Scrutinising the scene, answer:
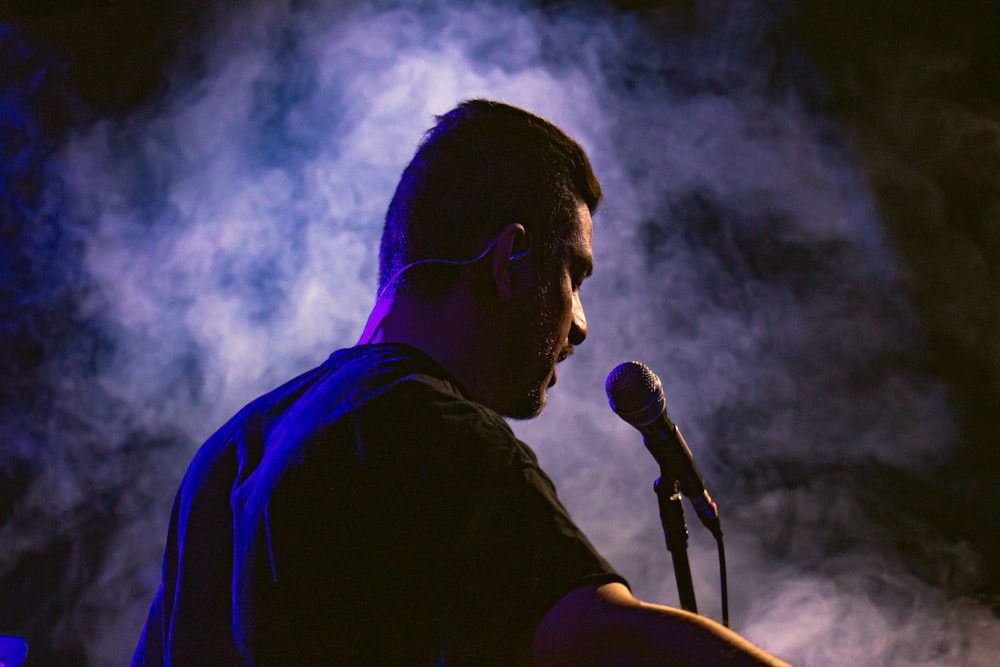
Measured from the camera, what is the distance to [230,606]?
1.02 metres

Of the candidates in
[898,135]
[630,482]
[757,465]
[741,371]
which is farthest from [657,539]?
[898,135]

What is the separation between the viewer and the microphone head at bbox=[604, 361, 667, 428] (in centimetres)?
163

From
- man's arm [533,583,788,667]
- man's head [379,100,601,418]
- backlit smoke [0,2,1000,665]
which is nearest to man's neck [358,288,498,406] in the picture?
man's head [379,100,601,418]

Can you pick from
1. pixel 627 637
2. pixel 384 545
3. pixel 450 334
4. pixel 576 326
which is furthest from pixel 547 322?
pixel 627 637

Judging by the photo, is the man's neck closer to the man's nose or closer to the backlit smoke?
the man's nose

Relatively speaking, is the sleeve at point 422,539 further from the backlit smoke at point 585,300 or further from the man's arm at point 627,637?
the backlit smoke at point 585,300

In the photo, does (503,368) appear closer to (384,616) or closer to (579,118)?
(384,616)

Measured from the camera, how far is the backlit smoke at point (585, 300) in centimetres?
348

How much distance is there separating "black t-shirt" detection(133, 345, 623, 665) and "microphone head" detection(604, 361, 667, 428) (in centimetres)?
69

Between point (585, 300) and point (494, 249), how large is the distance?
7.73ft

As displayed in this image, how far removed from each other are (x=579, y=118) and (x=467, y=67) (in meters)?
0.70

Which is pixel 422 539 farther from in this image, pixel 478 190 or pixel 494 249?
pixel 478 190

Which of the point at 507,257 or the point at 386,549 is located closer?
the point at 386,549

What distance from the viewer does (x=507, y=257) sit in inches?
Result: 62.6
